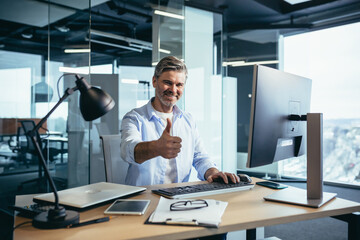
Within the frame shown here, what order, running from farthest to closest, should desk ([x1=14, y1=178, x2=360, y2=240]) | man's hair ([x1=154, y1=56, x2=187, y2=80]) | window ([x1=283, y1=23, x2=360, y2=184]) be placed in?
1. window ([x1=283, y1=23, x2=360, y2=184])
2. man's hair ([x1=154, y1=56, x2=187, y2=80])
3. desk ([x1=14, y1=178, x2=360, y2=240])

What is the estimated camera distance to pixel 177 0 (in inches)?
151

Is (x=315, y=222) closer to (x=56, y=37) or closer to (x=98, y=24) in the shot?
(x=56, y=37)

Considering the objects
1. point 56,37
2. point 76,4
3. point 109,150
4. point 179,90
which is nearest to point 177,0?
point 76,4

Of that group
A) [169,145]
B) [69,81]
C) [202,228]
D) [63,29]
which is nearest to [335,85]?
[69,81]

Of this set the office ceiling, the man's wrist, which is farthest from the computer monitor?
the office ceiling

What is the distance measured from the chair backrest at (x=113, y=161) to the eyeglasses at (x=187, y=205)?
28.6 inches

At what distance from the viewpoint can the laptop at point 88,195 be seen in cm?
106

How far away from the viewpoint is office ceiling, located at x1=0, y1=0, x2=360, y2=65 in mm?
3668

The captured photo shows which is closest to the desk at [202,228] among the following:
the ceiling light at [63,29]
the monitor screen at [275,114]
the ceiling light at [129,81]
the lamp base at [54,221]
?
the lamp base at [54,221]

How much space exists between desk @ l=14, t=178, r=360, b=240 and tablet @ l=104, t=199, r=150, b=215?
0.02m

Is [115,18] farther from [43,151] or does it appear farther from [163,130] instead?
[163,130]

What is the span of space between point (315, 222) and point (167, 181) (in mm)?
2316

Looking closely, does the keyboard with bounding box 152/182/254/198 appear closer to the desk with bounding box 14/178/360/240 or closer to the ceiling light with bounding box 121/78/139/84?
the desk with bounding box 14/178/360/240

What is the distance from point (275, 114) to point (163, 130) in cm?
86
